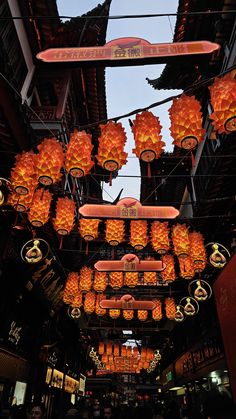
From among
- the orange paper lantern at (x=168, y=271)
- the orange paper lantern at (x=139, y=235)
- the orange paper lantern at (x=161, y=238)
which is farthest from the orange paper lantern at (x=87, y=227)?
the orange paper lantern at (x=168, y=271)

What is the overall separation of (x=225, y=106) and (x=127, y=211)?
425 cm

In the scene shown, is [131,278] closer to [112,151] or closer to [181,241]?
[181,241]

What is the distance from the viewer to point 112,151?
A: 5.79 m

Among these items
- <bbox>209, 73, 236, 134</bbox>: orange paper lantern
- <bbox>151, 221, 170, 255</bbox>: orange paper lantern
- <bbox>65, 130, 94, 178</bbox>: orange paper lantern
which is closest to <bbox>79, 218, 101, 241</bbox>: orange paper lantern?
<bbox>151, 221, 170, 255</bbox>: orange paper lantern

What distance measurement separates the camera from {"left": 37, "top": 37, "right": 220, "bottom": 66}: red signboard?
5.49 metres

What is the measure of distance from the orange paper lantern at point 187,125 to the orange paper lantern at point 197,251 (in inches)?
201

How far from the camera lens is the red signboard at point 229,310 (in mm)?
4832

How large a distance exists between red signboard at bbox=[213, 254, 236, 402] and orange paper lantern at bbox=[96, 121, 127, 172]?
9.76 ft

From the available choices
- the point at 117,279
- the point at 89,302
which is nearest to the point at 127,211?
the point at 117,279

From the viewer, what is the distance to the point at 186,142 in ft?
17.5

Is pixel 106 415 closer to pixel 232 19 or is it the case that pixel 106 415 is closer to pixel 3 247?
pixel 3 247

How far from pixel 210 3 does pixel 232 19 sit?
171cm

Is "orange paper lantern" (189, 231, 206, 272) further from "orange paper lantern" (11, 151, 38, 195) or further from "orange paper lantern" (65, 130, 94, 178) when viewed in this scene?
"orange paper lantern" (11, 151, 38, 195)

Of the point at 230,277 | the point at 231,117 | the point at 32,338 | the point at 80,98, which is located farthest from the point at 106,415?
the point at 80,98
